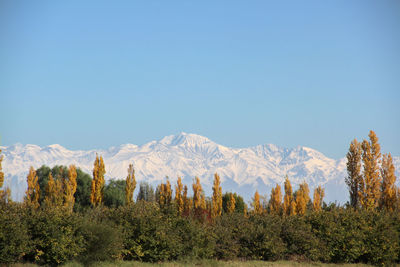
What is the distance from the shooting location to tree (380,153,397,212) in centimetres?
3912

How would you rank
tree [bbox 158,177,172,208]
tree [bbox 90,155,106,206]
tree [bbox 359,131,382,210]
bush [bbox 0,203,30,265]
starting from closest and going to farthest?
bush [bbox 0,203,30,265], tree [bbox 359,131,382,210], tree [bbox 90,155,106,206], tree [bbox 158,177,172,208]

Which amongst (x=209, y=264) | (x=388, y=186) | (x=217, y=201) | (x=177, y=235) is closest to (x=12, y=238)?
(x=177, y=235)

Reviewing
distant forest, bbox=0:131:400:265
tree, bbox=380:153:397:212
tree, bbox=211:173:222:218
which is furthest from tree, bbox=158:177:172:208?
distant forest, bbox=0:131:400:265

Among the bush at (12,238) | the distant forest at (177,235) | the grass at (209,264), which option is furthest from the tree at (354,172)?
the bush at (12,238)

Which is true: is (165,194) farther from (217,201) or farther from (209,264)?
(209,264)

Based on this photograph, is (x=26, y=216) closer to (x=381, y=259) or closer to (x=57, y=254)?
(x=57, y=254)

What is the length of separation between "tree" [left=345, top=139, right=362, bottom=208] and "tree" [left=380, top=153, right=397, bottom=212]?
2140mm

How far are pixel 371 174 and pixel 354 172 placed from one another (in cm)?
137

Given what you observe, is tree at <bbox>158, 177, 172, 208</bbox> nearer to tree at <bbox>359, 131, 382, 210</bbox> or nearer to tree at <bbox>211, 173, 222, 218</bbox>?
tree at <bbox>211, 173, 222, 218</bbox>

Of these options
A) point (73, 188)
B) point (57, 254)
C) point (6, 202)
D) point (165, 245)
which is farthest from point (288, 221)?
point (73, 188)

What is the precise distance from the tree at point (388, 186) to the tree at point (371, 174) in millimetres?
799

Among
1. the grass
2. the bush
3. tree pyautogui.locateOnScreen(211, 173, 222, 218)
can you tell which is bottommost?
the grass

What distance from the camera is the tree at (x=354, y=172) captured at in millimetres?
39500

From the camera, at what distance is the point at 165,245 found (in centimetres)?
2036
